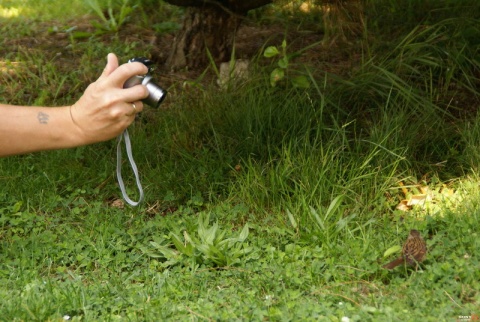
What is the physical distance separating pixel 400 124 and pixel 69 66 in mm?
2416

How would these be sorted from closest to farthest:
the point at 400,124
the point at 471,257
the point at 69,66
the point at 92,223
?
the point at 471,257 → the point at 92,223 → the point at 400,124 → the point at 69,66

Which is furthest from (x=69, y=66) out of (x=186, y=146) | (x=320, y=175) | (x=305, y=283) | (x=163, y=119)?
(x=305, y=283)

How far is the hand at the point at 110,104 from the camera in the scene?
3025 millimetres

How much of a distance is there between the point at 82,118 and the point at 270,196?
1.17 m

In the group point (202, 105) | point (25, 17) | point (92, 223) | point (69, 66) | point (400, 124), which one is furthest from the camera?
point (25, 17)

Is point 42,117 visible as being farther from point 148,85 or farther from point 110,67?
point 148,85

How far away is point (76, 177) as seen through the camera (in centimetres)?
432

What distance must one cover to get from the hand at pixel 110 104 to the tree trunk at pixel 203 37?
2.34 metres

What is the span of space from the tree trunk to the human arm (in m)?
2.34

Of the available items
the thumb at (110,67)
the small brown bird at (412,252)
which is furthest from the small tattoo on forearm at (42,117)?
the small brown bird at (412,252)

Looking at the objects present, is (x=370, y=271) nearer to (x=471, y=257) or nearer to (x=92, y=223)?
(x=471, y=257)

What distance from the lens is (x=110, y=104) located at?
3023 mm

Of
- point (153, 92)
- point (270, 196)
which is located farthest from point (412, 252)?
point (153, 92)

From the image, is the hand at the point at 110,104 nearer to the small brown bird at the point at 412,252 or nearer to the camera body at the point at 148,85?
the camera body at the point at 148,85
